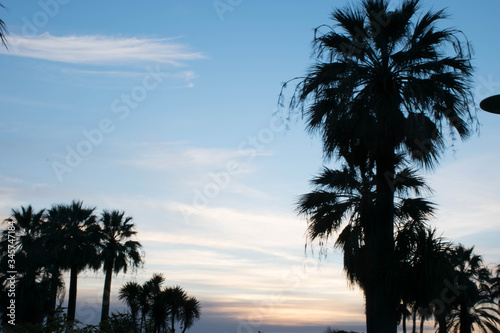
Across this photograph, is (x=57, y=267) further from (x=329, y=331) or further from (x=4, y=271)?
(x=329, y=331)

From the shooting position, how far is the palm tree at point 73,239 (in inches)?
1426

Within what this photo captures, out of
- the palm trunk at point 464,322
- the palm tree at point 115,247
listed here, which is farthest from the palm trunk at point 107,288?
the palm trunk at point 464,322

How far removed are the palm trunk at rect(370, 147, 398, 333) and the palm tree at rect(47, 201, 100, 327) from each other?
28.3 metres

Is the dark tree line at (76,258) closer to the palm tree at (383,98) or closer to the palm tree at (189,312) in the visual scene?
the palm tree at (189,312)

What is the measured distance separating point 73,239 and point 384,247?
29019mm

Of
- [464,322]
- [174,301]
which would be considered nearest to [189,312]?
[174,301]

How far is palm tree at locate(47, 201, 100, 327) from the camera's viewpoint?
3622 centimetres

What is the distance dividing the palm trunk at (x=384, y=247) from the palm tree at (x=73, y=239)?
2830cm

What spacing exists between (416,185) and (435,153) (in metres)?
2.68

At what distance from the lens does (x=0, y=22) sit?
7719 mm

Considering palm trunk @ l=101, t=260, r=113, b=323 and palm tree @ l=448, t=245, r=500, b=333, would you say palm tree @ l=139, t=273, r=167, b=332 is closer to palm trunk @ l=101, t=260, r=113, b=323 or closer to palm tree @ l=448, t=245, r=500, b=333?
palm trunk @ l=101, t=260, r=113, b=323

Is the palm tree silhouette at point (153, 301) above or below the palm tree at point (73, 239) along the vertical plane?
below

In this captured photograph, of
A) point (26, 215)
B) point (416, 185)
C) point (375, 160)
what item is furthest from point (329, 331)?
point (26, 215)

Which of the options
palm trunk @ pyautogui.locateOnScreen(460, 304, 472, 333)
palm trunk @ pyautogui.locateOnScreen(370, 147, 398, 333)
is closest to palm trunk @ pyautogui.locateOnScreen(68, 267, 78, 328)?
palm trunk @ pyautogui.locateOnScreen(460, 304, 472, 333)
